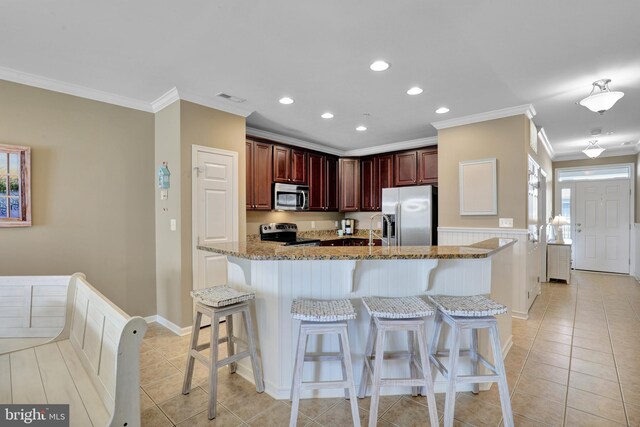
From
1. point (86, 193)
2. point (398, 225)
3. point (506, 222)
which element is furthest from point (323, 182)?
point (86, 193)

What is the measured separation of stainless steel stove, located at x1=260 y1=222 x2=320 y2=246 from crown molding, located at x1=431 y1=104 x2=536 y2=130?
2430 mm

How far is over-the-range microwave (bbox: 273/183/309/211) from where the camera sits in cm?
458

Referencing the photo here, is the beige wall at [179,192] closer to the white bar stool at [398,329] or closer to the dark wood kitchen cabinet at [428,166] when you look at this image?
the white bar stool at [398,329]

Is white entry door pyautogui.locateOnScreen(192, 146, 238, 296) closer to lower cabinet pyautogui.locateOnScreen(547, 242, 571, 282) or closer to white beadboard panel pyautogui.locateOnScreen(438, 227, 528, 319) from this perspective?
white beadboard panel pyautogui.locateOnScreen(438, 227, 528, 319)

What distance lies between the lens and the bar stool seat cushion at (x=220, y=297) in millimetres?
2047

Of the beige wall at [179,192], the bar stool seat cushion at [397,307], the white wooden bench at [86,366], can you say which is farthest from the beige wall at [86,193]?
the bar stool seat cushion at [397,307]

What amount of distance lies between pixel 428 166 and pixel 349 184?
1.44 metres

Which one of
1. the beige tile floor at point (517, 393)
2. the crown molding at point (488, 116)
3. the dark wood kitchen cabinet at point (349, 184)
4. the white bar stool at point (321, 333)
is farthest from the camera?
the dark wood kitchen cabinet at point (349, 184)

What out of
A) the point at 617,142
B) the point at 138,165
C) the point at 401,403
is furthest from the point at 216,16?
the point at 617,142

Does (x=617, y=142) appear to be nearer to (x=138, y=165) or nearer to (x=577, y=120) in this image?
(x=577, y=120)

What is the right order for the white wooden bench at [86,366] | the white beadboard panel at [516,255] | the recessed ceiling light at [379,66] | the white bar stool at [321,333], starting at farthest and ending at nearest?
the white beadboard panel at [516,255] < the recessed ceiling light at [379,66] < the white bar stool at [321,333] < the white wooden bench at [86,366]

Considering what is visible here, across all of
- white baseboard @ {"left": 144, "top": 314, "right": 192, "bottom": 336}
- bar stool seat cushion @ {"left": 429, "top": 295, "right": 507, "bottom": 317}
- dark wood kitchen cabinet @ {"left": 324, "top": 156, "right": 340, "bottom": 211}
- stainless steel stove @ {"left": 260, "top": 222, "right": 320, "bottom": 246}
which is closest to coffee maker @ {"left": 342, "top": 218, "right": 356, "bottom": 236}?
dark wood kitchen cabinet @ {"left": 324, "top": 156, "right": 340, "bottom": 211}

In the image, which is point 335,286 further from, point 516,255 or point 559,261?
point 559,261

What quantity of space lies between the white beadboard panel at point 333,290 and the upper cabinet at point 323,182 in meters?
3.12
